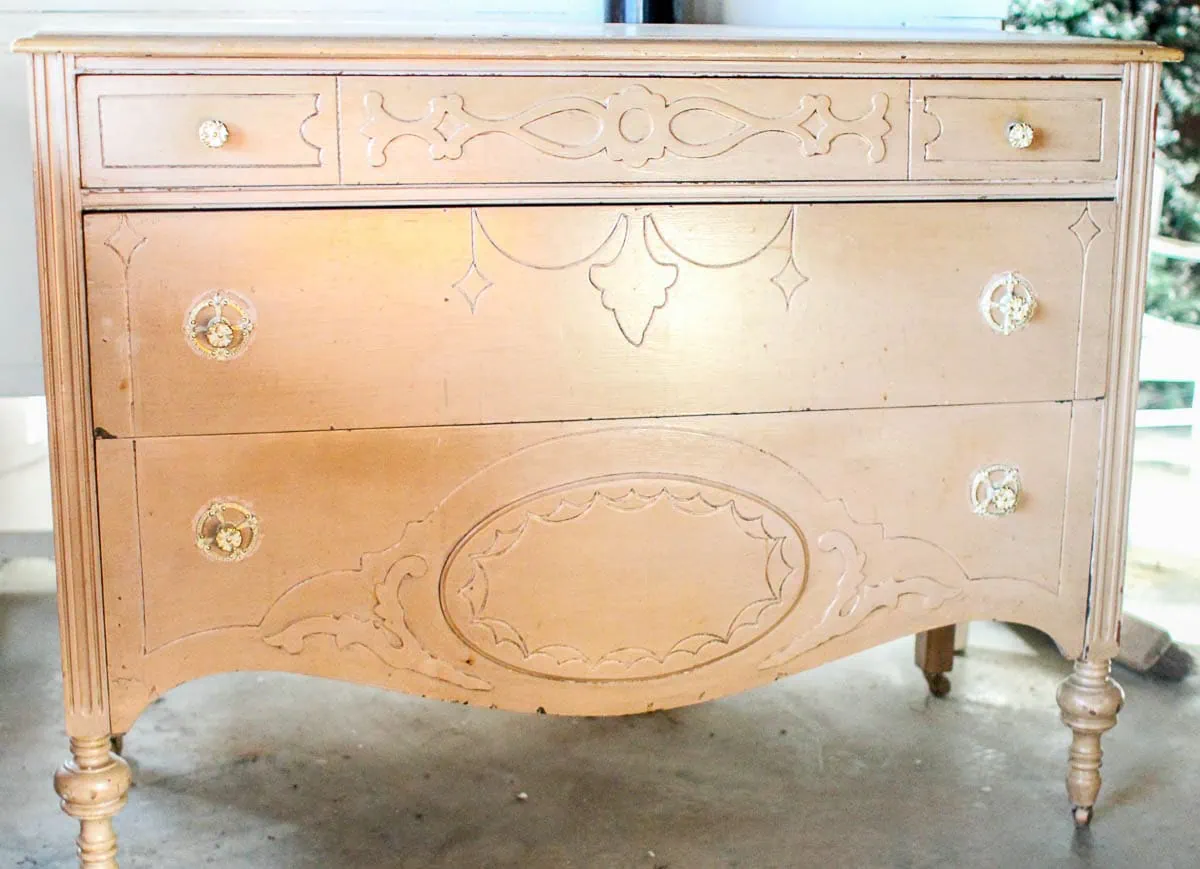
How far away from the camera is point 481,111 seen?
148 cm

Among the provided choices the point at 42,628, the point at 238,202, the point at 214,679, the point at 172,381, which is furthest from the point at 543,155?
the point at 42,628

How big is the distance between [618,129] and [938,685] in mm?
1217

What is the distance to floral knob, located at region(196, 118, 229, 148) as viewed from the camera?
143 centimetres

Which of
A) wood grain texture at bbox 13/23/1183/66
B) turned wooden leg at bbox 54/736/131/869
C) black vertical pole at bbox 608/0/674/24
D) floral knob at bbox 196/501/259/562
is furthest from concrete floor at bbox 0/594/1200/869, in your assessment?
black vertical pole at bbox 608/0/674/24

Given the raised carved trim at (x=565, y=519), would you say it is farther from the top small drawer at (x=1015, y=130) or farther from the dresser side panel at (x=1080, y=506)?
the top small drawer at (x=1015, y=130)

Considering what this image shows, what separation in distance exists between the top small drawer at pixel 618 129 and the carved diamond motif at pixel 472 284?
10 cm

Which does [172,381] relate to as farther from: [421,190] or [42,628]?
[42,628]

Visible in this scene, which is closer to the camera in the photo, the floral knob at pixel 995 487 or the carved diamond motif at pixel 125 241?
the carved diamond motif at pixel 125 241

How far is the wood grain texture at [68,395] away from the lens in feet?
4.65

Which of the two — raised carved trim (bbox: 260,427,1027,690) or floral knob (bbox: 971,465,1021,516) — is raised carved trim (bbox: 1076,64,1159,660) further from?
raised carved trim (bbox: 260,427,1027,690)

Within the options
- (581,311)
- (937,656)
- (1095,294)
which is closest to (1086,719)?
(937,656)

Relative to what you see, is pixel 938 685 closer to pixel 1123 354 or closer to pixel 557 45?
pixel 1123 354

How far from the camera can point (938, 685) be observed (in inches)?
89.0

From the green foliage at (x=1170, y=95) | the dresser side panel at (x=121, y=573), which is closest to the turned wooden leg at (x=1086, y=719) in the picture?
the green foliage at (x=1170, y=95)
